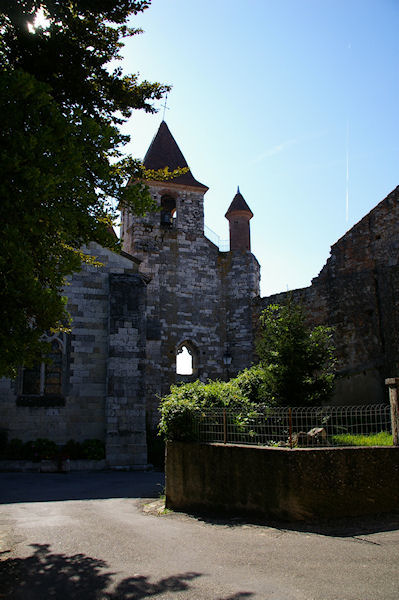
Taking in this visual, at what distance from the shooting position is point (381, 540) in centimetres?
580

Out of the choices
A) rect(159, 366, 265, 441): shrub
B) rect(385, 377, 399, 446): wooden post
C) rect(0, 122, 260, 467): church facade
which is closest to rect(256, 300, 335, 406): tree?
rect(159, 366, 265, 441): shrub

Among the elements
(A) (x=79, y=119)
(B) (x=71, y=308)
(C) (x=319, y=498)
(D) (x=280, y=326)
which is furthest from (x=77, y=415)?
(A) (x=79, y=119)

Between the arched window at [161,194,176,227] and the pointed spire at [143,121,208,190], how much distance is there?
108cm

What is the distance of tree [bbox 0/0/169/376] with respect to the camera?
5.36 m

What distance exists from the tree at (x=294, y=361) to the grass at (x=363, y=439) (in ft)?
9.26

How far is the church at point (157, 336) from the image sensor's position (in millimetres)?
14672

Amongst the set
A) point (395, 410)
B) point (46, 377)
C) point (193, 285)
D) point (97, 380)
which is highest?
point (193, 285)

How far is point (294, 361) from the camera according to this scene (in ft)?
34.0

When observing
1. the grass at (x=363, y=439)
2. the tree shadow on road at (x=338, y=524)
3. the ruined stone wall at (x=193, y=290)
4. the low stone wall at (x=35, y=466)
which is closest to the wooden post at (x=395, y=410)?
the grass at (x=363, y=439)

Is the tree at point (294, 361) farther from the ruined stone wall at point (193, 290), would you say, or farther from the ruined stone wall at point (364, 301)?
the ruined stone wall at point (193, 290)

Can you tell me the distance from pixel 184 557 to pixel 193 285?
17432mm

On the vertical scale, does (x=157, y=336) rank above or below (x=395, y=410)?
above

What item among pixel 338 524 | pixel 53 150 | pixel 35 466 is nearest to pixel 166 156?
pixel 35 466

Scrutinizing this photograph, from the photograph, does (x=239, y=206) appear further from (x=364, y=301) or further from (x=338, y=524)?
(x=338, y=524)
